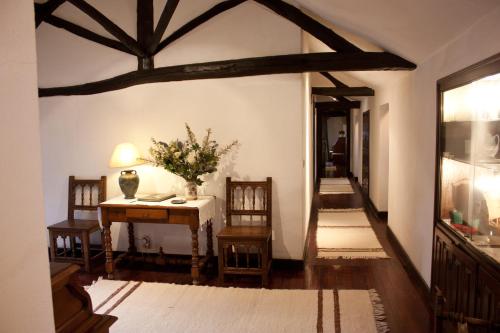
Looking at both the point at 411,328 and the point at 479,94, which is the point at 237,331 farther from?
the point at 479,94

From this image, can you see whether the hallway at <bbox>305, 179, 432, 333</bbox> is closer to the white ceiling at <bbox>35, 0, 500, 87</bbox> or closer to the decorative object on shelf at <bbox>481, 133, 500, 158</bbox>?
the decorative object on shelf at <bbox>481, 133, 500, 158</bbox>

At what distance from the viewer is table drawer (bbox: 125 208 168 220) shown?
137 inches

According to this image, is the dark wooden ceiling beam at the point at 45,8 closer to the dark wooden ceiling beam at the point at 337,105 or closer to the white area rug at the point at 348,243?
the white area rug at the point at 348,243


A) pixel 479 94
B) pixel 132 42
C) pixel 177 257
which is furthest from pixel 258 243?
pixel 132 42

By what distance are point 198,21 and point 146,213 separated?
2.00m

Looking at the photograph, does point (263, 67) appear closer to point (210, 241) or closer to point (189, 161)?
point (189, 161)

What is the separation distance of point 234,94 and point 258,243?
1.52 m

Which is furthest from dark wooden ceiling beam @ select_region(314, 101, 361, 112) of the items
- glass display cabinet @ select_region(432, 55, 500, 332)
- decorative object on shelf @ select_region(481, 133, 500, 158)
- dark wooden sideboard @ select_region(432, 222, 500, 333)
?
decorative object on shelf @ select_region(481, 133, 500, 158)

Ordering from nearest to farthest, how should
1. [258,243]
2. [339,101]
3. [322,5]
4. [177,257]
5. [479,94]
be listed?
1. [479,94]
2. [322,5]
3. [258,243]
4. [177,257]
5. [339,101]

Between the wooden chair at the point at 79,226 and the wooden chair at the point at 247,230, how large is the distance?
4.70ft

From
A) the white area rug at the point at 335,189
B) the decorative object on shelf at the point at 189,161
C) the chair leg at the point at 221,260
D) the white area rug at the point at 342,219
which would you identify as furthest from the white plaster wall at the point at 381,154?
the chair leg at the point at 221,260

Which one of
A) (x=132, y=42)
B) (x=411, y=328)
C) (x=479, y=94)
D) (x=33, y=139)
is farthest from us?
(x=132, y=42)

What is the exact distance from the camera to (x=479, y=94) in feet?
7.12

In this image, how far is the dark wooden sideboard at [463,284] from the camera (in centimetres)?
173
